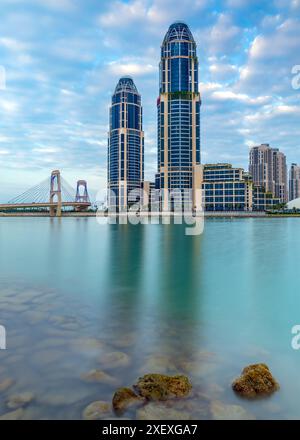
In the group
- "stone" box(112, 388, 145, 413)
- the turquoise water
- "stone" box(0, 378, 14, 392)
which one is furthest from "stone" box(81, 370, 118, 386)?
"stone" box(0, 378, 14, 392)

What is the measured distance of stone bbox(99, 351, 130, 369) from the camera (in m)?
9.96

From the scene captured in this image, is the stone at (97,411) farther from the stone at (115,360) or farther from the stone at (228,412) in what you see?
the stone at (228,412)

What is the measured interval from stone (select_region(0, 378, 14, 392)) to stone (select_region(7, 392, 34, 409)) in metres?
0.46

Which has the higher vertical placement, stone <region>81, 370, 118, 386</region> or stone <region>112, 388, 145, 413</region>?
stone <region>112, 388, 145, 413</region>

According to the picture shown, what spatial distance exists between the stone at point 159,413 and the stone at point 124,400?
26cm

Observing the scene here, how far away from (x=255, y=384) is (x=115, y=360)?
3.86 metres

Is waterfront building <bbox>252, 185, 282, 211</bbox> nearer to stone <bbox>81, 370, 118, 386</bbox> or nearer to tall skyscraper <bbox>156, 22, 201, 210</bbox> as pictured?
tall skyscraper <bbox>156, 22, 201, 210</bbox>

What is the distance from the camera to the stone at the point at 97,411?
24.7 ft

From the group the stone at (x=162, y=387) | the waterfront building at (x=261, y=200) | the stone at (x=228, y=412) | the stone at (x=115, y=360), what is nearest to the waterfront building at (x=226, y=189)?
the waterfront building at (x=261, y=200)

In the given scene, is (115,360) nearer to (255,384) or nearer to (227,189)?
(255,384)

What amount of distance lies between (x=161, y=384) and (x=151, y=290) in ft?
41.9

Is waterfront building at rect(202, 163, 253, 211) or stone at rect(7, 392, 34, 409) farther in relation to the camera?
waterfront building at rect(202, 163, 253, 211)

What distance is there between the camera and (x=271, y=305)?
1805cm
